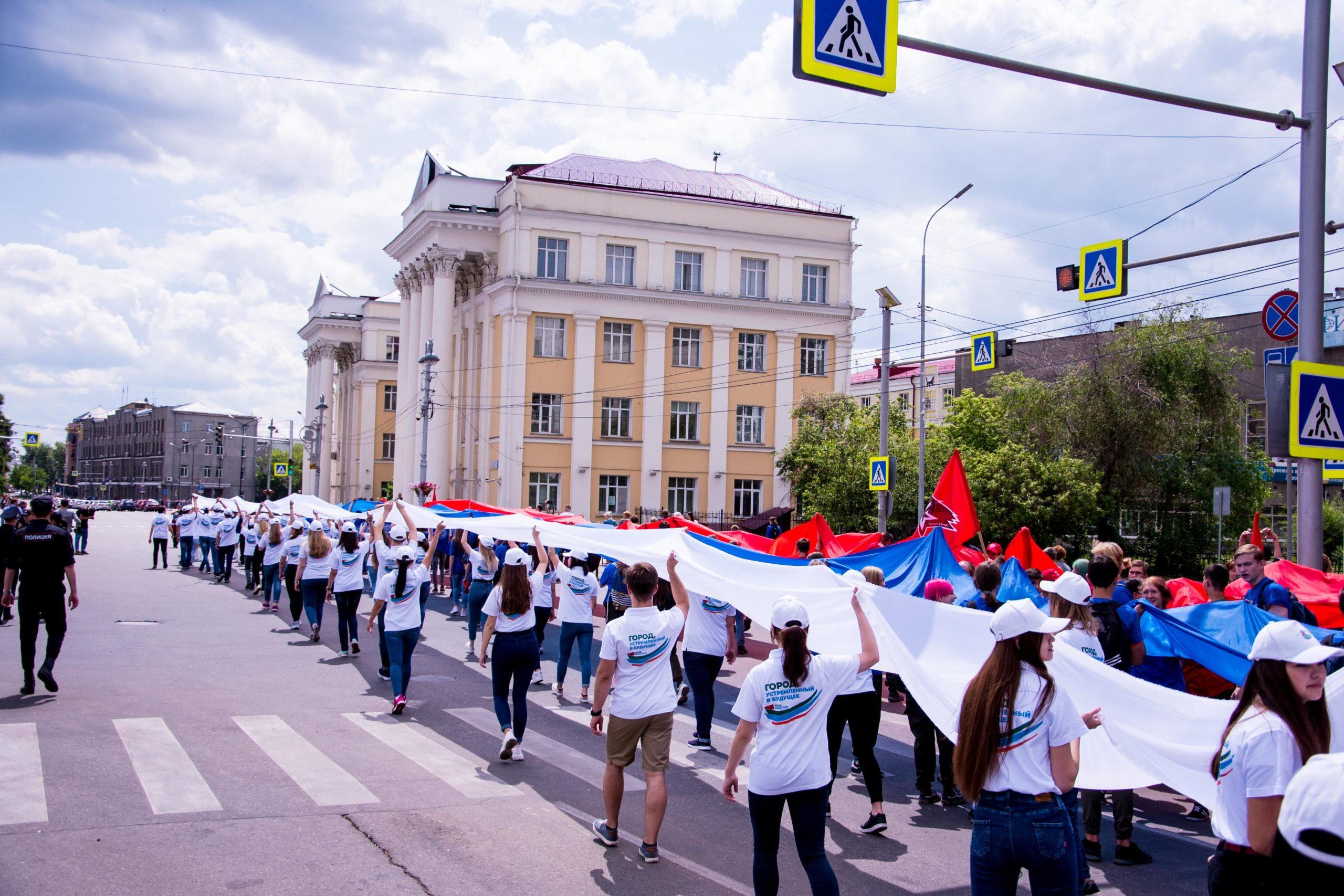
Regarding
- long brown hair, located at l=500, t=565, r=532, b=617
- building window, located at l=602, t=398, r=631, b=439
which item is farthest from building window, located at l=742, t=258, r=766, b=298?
long brown hair, located at l=500, t=565, r=532, b=617

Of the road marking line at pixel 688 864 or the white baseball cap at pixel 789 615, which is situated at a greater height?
the white baseball cap at pixel 789 615

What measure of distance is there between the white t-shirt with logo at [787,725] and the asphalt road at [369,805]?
1340 millimetres

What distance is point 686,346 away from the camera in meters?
47.7

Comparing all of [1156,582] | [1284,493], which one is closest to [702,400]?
[1284,493]

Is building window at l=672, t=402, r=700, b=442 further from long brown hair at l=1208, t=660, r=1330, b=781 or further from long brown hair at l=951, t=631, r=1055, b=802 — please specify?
long brown hair at l=1208, t=660, r=1330, b=781

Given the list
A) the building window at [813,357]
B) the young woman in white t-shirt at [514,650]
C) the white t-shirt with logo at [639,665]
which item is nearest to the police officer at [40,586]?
the young woman in white t-shirt at [514,650]

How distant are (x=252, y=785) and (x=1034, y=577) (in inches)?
345

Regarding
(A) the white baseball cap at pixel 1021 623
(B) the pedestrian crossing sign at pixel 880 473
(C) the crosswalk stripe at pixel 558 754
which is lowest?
(C) the crosswalk stripe at pixel 558 754

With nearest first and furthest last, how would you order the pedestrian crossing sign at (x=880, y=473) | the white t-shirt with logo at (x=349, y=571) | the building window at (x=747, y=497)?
the white t-shirt with logo at (x=349, y=571) → the pedestrian crossing sign at (x=880, y=473) → the building window at (x=747, y=497)

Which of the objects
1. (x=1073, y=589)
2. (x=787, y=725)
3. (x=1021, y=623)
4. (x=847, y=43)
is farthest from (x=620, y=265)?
(x=1021, y=623)

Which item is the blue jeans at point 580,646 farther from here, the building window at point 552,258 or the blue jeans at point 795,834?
the building window at point 552,258

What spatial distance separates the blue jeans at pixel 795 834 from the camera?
5215 millimetres

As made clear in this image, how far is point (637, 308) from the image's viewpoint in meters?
Answer: 46.6

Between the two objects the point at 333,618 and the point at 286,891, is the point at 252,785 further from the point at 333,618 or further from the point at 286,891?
the point at 333,618
